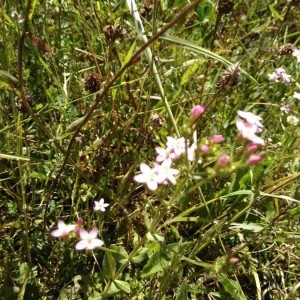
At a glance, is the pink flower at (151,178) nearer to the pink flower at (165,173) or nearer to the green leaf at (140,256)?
the pink flower at (165,173)

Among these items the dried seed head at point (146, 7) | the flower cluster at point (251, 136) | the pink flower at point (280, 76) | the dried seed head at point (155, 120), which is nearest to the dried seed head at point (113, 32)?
the dried seed head at point (155, 120)

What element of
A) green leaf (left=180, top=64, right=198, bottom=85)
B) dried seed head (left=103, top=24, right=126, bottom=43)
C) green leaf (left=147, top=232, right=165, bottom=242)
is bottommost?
green leaf (left=147, top=232, right=165, bottom=242)

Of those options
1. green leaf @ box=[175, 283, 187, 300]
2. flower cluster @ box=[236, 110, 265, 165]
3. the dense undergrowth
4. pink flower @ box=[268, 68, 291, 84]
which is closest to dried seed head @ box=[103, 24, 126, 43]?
the dense undergrowth

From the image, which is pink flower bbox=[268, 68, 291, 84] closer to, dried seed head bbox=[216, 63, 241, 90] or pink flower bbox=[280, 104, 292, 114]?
pink flower bbox=[280, 104, 292, 114]

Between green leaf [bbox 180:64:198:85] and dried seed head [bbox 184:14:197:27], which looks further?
dried seed head [bbox 184:14:197:27]

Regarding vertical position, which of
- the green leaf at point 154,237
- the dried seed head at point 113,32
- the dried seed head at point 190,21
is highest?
the dried seed head at point 113,32

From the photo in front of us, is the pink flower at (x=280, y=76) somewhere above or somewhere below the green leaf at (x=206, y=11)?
below

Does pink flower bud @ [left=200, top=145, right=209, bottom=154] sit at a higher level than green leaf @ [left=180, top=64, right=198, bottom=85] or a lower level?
higher

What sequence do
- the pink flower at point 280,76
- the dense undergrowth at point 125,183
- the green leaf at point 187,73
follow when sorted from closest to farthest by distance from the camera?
the dense undergrowth at point 125,183, the green leaf at point 187,73, the pink flower at point 280,76

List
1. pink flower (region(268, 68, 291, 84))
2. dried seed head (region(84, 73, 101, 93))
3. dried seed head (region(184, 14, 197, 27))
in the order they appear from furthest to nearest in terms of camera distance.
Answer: dried seed head (region(184, 14, 197, 27)) < pink flower (region(268, 68, 291, 84)) < dried seed head (region(84, 73, 101, 93))

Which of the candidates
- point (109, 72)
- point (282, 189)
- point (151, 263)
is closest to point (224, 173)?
point (151, 263)

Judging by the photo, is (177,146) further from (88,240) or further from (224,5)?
(224,5)
